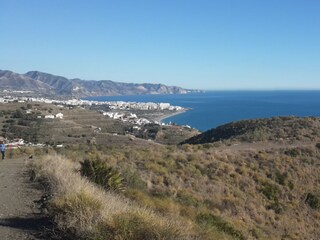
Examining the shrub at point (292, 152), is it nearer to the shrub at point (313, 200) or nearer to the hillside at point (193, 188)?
the hillside at point (193, 188)

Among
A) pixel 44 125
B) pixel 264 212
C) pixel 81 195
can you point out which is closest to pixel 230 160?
pixel 264 212

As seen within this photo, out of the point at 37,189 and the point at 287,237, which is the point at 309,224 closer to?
the point at 287,237

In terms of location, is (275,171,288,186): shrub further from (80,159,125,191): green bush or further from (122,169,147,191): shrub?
(80,159,125,191): green bush

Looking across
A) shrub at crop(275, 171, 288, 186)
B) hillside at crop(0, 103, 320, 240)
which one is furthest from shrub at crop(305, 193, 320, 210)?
shrub at crop(275, 171, 288, 186)

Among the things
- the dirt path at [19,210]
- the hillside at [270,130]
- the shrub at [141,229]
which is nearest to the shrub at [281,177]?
the hillside at [270,130]

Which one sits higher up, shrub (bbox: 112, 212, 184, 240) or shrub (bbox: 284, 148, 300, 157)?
shrub (bbox: 112, 212, 184, 240)

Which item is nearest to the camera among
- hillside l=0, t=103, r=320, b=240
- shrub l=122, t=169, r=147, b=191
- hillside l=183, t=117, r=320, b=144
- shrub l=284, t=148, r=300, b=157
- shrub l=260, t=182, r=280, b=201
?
hillside l=0, t=103, r=320, b=240

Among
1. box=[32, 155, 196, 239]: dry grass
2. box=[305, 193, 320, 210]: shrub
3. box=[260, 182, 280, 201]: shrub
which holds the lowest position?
box=[305, 193, 320, 210]: shrub
